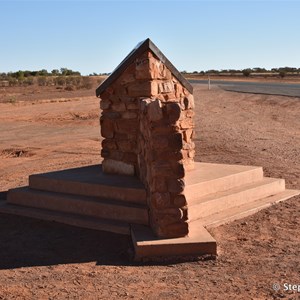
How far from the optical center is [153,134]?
6.11 meters

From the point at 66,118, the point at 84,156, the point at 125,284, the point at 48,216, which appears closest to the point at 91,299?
the point at 125,284

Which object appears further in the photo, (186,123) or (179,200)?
(186,123)

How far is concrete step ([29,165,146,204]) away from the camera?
7.40m

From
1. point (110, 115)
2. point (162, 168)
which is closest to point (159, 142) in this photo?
point (162, 168)

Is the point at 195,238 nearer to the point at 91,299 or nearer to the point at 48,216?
the point at 91,299

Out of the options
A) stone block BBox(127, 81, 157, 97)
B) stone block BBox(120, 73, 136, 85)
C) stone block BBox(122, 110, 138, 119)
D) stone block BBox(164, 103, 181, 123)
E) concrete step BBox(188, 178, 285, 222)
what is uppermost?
stone block BBox(120, 73, 136, 85)

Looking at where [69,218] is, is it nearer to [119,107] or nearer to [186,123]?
[119,107]

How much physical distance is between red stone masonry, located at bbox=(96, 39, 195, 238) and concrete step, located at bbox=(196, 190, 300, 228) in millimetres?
716

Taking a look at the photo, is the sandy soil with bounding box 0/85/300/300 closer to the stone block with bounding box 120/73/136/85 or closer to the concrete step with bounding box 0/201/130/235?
the concrete step with bounding box 0/201/130/235

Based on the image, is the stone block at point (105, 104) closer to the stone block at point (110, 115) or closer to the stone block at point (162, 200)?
the stone block at point (110, 115)

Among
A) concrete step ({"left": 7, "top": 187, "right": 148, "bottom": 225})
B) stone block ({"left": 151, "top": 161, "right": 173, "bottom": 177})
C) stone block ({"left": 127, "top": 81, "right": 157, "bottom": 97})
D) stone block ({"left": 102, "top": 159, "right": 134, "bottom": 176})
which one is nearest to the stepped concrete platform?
concrete step ({"left": 7, "top": 187, "right": 148, "bottom": 225})

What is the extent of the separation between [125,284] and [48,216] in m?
2.78

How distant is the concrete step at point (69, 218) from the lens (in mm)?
7052

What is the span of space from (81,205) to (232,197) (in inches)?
93.4
